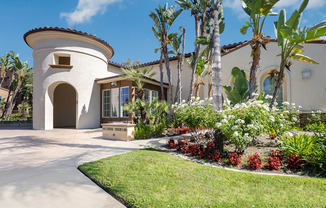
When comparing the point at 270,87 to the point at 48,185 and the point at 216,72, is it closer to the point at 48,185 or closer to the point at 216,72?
the point at 216,72

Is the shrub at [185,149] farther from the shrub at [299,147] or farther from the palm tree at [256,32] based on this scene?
the palm tree at [256,32]

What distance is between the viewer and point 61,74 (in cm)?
1304

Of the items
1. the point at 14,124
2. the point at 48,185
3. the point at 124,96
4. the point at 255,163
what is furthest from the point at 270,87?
the point at 14,124

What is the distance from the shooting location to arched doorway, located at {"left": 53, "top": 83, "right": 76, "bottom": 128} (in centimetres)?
1673

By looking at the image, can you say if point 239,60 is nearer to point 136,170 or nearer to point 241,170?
point 241,170

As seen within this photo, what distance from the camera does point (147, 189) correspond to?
10.2 feet

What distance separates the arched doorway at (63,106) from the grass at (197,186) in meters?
14.9

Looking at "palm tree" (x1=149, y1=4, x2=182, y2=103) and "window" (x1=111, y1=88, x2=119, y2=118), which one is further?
"window" (x1=111, y1=88, x2=119, y2=118)

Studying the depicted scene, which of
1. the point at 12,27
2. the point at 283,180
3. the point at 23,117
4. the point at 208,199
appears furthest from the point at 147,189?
the point at 23,117

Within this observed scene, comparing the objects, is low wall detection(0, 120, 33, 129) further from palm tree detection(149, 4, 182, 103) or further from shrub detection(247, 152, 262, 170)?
shrub detection(247, 152, 262, 170)

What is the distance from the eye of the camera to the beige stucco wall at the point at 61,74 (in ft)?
42.0

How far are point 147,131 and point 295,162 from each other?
6358mm

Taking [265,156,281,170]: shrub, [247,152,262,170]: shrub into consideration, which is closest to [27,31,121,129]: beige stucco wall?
[247,152,262,170]: shrub

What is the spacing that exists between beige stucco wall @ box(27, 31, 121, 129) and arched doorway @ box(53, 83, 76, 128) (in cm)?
372
